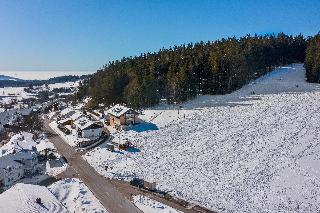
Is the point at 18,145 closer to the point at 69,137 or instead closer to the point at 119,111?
the point at 69,137

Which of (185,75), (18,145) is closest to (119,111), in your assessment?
(185,75)

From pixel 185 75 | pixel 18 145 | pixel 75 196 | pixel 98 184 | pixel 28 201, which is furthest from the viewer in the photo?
pixel 185 75

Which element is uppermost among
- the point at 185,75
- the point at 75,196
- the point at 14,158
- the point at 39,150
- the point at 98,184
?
the point at 185,75

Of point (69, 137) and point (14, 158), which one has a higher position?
point (14, 158)

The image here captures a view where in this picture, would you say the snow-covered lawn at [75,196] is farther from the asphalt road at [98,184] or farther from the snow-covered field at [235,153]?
the snow-covered field at [235,153]

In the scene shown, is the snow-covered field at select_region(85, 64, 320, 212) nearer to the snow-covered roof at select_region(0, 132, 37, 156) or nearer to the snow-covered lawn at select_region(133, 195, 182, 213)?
the snow-covered lawn at select_region(133, 195, 182, 213)

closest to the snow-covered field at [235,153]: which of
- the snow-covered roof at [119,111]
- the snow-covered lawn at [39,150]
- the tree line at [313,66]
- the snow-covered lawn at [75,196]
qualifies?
the snow-covered roof at [119,111]

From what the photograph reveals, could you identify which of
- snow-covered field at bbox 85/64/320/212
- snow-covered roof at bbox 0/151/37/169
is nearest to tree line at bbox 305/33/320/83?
snow-covered field at bbox 85/64/320/212
